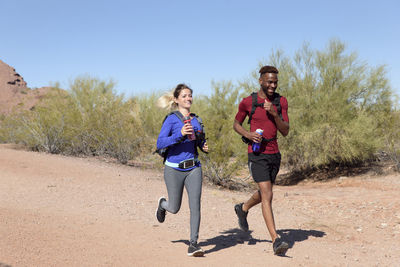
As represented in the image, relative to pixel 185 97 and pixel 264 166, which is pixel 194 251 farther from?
pixel 185 97

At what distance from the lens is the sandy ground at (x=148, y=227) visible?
4395mm

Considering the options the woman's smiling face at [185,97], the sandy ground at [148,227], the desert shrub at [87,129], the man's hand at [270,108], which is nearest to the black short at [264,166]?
the man's hand at [270,108]

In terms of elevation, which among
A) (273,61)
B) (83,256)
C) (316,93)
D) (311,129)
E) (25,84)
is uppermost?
(25,84)

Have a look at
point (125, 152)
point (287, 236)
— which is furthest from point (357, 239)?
point (125, 152)

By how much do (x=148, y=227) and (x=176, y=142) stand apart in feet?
6.71

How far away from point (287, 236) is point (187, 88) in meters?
3.08

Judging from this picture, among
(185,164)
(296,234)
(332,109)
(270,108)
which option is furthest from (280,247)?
(332,109)

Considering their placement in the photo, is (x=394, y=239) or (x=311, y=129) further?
(x=311, y=129)

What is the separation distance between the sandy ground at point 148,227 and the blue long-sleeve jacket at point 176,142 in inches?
44.3

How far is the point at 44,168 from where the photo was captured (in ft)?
36.0

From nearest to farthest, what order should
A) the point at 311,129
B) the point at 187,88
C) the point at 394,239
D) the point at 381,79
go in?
the point at 187,88 → the point at 394,239 → the point at 311,129 → the point at 381,79

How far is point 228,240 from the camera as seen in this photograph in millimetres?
5711

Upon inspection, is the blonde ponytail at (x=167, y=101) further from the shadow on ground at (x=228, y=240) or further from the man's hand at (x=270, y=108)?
the shadow on ground at (x=228, y=240)

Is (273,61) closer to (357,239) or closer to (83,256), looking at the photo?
(357,239)
